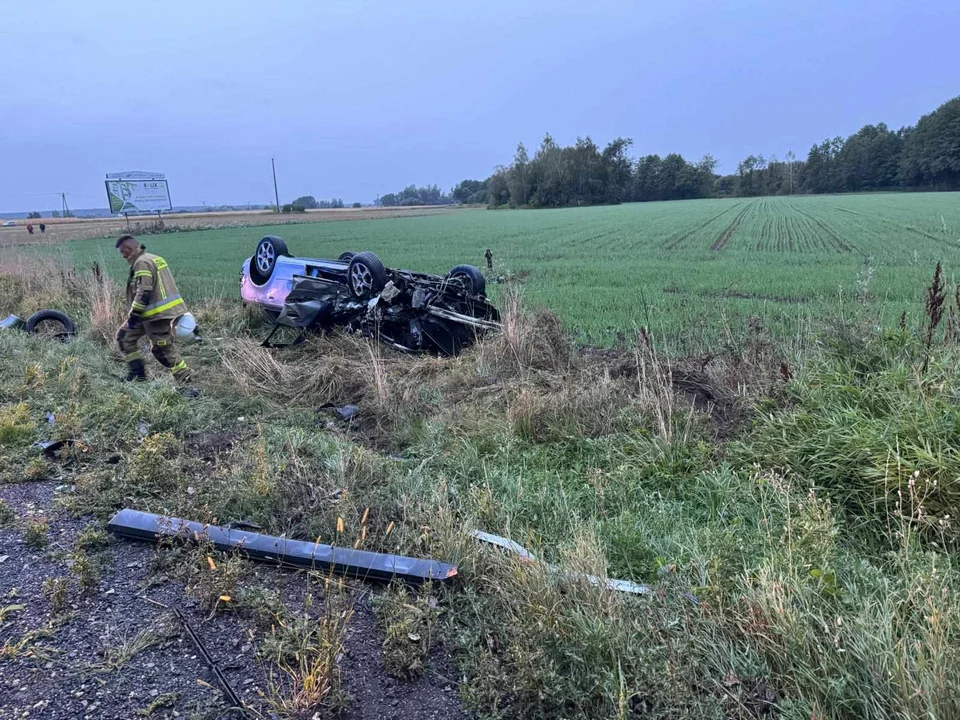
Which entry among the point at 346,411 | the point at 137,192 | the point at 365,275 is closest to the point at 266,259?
the point at 365,275

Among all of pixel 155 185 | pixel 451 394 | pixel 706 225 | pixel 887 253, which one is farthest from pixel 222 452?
pixel 155 185

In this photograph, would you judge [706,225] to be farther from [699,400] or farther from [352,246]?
[699,400]

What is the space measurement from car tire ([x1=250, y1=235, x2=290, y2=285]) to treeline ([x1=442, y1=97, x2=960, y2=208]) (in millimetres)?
78113

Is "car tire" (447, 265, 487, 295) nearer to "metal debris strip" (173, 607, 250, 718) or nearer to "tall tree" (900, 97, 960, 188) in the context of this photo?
"metal debris strip" (173, 607, 250, 718)

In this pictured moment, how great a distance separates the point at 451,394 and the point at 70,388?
13.2ft

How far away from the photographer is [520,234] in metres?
32.8

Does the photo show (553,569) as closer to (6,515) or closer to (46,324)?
(6,515)

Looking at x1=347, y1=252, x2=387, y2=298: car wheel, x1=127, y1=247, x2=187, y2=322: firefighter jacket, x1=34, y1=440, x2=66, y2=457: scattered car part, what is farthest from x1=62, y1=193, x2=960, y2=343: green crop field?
x1=34, y1=440, x2=66, y2=457: scattered car part

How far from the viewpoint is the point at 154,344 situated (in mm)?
7117

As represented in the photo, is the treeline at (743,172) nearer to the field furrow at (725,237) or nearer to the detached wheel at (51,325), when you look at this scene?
the field furrow at (725,237)

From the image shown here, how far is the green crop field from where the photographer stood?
9.02 m

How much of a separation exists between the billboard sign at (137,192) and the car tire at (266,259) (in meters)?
37.4

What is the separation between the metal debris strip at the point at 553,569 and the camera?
274 cm

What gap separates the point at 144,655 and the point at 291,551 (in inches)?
33.8
